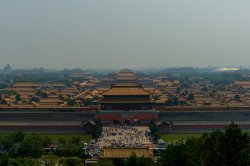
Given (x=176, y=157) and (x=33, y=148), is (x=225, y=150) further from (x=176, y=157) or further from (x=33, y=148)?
(x=33, y=148)

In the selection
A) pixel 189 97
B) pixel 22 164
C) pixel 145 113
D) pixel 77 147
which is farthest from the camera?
pixel 189 97

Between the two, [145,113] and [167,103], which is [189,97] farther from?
[145,113]

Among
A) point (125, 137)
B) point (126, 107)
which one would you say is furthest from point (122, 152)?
point (126, 107)

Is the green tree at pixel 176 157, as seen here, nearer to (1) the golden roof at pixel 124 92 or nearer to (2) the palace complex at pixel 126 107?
(2) the palace complex at pixel 126 107

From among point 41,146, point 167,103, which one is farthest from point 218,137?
point 167,103

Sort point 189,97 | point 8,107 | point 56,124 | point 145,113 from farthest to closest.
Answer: point 189,97 < point 8,107 < point 145,113 < point 56,124

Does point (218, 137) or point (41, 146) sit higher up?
point (218, 137)

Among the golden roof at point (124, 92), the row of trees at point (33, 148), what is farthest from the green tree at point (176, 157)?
the golden roof at point (124, 92)

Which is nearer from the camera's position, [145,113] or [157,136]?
[157,136]
